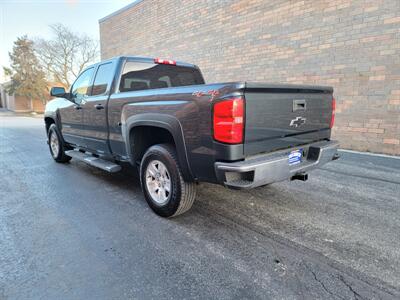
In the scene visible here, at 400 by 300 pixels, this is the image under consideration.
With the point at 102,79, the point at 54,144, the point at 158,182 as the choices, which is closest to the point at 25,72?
the point at 54,144

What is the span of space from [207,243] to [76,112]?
3.64 meters

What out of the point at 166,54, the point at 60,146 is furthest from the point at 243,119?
the point at 166,54

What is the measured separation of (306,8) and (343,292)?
301 inches

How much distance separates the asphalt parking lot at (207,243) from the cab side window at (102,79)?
157 cm

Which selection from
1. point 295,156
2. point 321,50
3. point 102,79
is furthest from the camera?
point 321,50

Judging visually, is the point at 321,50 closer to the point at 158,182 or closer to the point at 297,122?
the point at 297,122

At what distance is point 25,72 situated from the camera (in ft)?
111

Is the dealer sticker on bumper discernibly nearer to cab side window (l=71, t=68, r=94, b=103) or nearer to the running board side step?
the running board side step

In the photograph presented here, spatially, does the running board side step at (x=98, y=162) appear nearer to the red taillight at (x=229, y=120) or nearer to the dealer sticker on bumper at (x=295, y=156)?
the red taillight at (x=229, y=120)

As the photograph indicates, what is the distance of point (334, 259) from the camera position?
90.7 inches

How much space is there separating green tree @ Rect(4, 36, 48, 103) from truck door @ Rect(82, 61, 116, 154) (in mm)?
35833

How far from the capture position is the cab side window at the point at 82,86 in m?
4.63

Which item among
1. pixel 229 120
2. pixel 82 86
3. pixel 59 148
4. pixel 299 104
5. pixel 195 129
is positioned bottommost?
pixel 59 148

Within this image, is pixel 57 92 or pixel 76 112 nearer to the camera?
pixel 76 112
